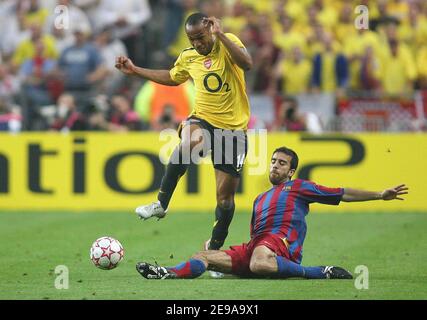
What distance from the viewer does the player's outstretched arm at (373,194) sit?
9.69 m

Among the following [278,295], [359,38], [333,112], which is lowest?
[278,295]

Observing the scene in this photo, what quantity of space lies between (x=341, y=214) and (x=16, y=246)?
5.71 meters

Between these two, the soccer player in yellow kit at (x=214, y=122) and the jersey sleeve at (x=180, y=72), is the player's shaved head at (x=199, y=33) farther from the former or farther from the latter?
the jersey sleeve at (x=180, y=72)

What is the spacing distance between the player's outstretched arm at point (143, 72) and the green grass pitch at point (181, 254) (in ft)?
6.14

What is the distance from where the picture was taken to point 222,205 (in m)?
11.3

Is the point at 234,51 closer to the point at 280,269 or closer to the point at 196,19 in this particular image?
the point at 196,19

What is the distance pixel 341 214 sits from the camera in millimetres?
16953

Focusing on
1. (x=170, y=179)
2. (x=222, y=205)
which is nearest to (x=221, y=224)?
(x=222, y=205)

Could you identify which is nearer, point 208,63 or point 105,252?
point 105,252

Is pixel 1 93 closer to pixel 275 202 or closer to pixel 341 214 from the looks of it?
pixel 341 214

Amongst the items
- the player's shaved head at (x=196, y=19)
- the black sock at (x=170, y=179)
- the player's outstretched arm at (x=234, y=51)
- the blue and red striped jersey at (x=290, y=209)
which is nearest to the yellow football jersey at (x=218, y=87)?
the player's outstretched arm at (x=234, y=51)

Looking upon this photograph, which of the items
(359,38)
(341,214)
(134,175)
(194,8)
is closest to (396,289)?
(341,214)

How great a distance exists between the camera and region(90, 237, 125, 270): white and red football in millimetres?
10594

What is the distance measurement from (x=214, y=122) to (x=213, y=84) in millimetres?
373
